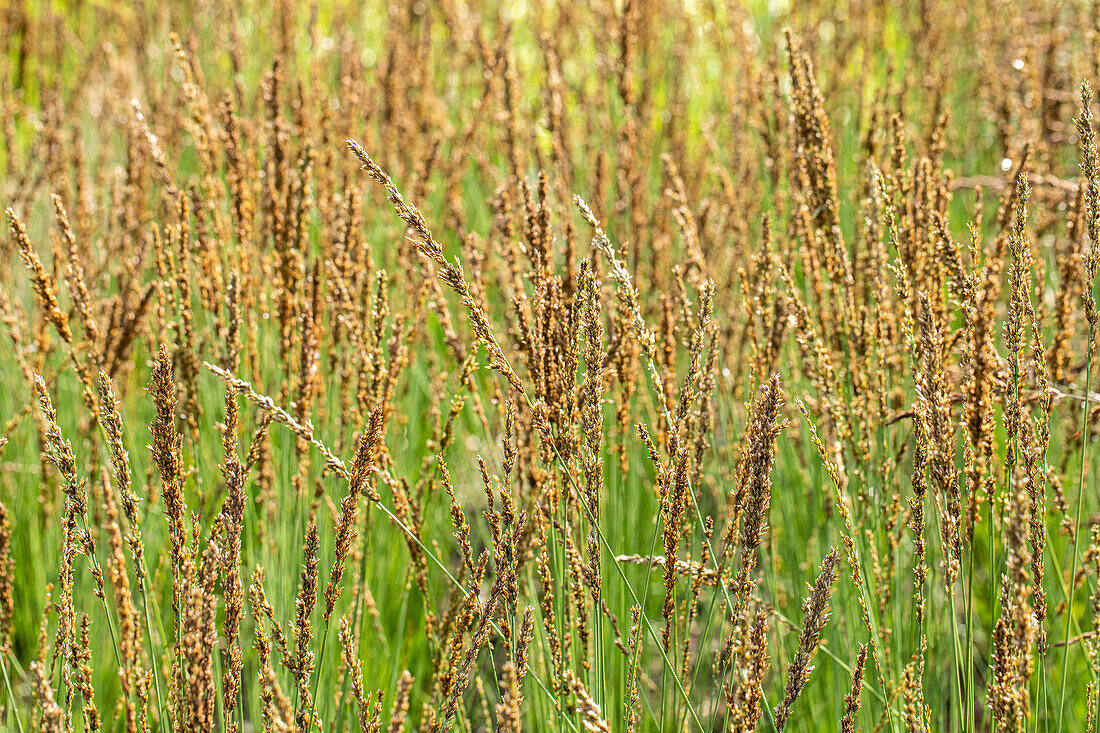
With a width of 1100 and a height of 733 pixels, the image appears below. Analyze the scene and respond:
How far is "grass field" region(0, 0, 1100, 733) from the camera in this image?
1.08 metres

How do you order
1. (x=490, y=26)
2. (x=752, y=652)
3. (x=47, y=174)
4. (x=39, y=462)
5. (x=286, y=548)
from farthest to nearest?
(x=490, y=26)
(x=47, y=174)
(x=39, y=462)
(x=286, y=548)
(x=752, y=652)

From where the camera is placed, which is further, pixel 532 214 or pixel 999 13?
pixel 999 13

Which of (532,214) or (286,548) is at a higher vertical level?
(532,214)

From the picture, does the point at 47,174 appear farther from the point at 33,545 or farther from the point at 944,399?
the point at 944,399

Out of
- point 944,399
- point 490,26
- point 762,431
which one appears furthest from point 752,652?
point 490,26

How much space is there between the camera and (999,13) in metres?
3.77

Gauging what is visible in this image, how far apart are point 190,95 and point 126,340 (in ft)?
1.77

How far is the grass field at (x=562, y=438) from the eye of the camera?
1077 mm

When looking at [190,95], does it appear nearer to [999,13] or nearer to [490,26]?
[999,13]

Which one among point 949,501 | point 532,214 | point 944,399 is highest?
point 532,214

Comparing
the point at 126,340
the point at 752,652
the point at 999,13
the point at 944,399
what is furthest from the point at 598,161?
the point at 999,13

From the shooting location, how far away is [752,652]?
967mm

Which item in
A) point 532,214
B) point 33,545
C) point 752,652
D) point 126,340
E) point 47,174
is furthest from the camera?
point 47,174

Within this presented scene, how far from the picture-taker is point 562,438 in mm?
1213
